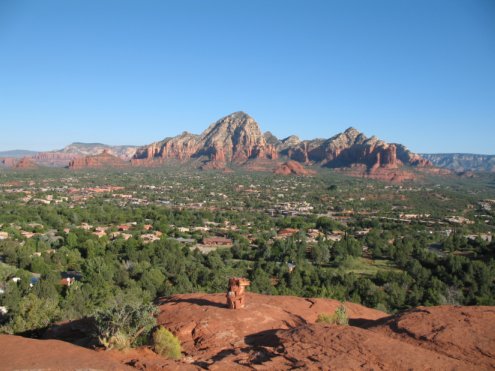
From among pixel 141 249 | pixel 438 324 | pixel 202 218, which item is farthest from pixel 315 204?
pixel 438 324

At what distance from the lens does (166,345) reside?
14.0 meters

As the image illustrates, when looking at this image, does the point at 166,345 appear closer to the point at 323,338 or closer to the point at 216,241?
the point at 323,338

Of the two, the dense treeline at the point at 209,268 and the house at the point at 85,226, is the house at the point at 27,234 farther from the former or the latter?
the house at the point at 85,226

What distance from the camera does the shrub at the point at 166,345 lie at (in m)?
13.9

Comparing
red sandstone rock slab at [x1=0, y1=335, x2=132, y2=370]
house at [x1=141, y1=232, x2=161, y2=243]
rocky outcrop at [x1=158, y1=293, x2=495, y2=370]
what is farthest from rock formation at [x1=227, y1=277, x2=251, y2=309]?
house at [x1=141, y1=232, x2=161, y2=243]

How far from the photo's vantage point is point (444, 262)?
40.6 m

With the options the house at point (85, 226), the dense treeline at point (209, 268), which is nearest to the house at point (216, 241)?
the dense treeline at point (209, 268)

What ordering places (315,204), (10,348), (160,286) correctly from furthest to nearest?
(315,204), (160,286), (10,348)

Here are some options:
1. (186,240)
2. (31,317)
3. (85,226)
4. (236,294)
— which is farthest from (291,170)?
(31,317)

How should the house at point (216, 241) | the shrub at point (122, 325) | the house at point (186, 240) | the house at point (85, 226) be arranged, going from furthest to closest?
1. the house at point (85, 226)
2. the house at point (216, 241)
3. the house at point (186, 240)
4. the shrub at point (122, 325)

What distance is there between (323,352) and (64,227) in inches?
2166

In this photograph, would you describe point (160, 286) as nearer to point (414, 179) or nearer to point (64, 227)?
point (64, 227)

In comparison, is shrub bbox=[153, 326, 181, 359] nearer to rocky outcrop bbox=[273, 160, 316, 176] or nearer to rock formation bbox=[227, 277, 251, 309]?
rock formation bbox=[227, 277, 251, 309]

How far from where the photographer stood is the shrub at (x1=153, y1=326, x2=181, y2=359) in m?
13.9
